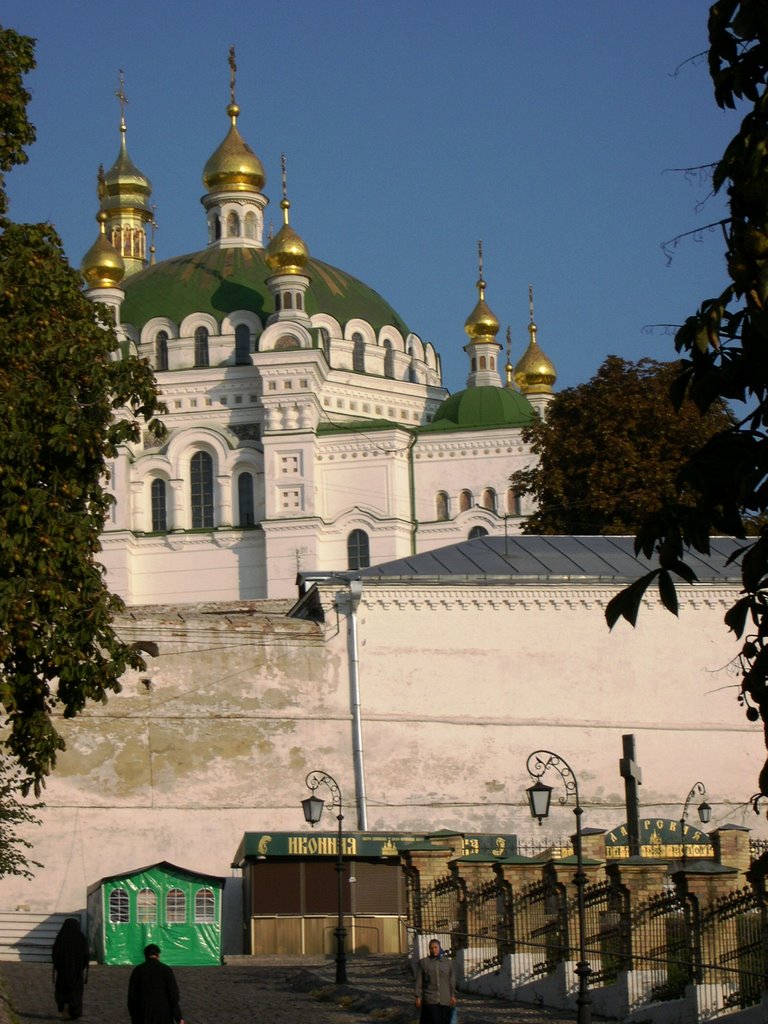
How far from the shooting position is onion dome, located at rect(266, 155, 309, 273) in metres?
58.4

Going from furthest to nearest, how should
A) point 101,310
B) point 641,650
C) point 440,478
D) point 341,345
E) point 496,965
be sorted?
point 341,345 < point 440,478 < point 641,650 < point 496,965 < point 101,310

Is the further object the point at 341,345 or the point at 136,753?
the point at 341,345

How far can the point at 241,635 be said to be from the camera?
88.0 ft

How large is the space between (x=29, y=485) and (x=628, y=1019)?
5575 mm

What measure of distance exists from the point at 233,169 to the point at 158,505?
47.1 ft

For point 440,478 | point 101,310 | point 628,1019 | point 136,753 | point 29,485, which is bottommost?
point 628,1019

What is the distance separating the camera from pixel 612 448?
35.7 meters

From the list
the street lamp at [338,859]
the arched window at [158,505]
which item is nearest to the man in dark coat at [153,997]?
the street lamp at [338,859]

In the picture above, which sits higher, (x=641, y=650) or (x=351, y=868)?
(x=641, y=650)

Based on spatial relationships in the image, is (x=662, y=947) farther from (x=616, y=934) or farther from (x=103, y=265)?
(x=103, y=265)

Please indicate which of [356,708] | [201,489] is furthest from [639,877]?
[201,489]

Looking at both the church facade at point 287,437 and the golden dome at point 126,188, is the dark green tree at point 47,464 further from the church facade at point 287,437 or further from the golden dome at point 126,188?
the golden dome at point 126,188

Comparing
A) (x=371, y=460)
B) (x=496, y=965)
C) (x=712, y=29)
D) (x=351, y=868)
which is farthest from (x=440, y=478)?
(x=712, y=29)

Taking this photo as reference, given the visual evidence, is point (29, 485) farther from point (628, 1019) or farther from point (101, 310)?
point (628, 1019)
